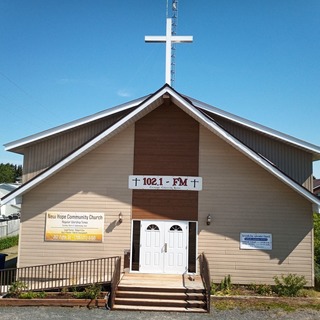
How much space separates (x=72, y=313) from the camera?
10.6m

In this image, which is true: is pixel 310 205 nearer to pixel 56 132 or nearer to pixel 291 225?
pixel 291 225

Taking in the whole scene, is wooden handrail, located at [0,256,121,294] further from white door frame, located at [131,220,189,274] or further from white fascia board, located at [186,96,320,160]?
white fascia board, located at [186,96,320,160]

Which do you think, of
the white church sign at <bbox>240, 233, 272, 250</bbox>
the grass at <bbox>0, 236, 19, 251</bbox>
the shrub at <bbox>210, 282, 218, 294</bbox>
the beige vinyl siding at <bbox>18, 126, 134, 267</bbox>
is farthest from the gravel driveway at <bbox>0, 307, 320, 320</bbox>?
the grass at <bbox>0, 236, 19, 251</bbox>

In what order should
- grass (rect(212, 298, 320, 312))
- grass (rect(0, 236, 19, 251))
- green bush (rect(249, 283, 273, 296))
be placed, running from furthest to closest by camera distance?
grass (rect(0, 236, 19, 251)) < green bush (rect(249, 283, 273, 296)) < grass (rect(212, 298, 320, 312))

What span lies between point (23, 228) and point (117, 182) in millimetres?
4026

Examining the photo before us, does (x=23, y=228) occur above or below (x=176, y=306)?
above

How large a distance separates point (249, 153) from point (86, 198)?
6351mm

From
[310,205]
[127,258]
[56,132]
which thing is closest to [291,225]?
[310,205]

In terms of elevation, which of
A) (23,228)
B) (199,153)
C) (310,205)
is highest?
(199,153)

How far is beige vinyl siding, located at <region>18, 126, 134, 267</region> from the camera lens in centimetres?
1373

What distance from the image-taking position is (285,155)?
14312 mm

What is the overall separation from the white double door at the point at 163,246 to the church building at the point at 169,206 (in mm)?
37

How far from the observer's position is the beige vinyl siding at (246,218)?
527 inches

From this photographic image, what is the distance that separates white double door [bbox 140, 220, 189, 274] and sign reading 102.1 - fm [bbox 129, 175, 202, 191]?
1330 millimetres
